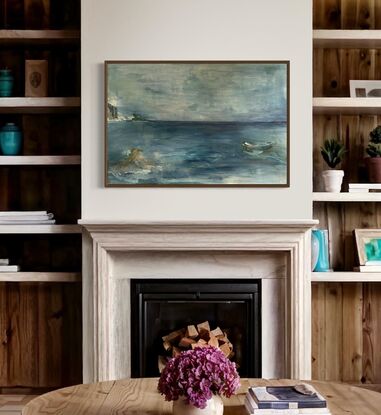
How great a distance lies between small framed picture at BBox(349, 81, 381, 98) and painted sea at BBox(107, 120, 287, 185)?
59 cm

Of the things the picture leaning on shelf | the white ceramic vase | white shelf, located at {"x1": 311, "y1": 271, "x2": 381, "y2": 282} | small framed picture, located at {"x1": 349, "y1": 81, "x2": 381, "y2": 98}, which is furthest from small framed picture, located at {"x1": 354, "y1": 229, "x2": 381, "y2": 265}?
the white ceramic vase

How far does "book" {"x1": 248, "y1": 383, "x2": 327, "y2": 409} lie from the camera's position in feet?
8.50

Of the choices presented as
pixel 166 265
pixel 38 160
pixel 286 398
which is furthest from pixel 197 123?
pixel 286 398

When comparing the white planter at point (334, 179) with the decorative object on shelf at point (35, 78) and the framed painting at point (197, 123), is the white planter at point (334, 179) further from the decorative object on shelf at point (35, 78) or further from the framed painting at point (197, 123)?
the decorative object on shelf at point (35, 78)

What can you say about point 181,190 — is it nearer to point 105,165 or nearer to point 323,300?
point 105,165

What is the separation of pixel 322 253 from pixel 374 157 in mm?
596

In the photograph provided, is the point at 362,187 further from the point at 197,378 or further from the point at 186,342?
the point at 197,378

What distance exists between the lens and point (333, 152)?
4.55m

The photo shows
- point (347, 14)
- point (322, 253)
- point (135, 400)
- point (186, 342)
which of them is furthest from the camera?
point (347, 14)

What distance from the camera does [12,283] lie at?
476 cm

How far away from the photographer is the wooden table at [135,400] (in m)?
2.72

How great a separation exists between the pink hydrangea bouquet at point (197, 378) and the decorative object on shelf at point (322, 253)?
2.08m

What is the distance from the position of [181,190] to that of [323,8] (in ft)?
4.60

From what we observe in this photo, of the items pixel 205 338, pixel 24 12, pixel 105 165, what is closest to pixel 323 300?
pixel 205 338
